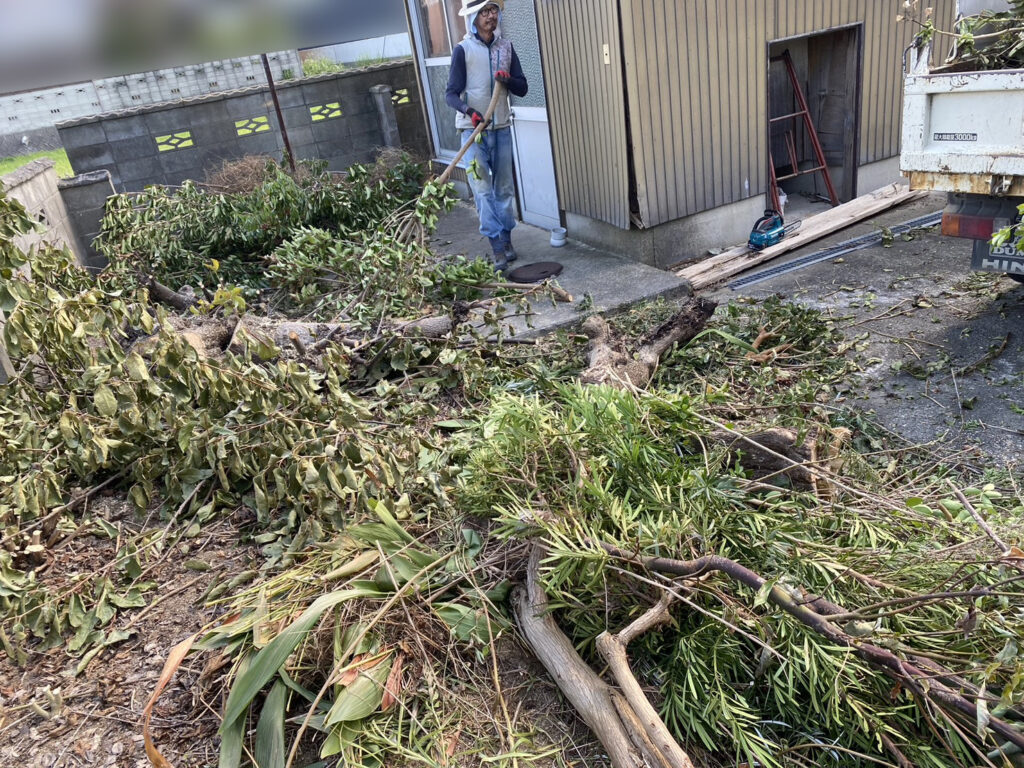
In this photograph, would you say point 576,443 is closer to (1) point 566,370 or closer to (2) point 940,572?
(2) point 940,572

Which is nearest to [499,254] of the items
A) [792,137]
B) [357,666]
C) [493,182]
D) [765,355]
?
[493,182]

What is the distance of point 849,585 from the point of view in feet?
7.32

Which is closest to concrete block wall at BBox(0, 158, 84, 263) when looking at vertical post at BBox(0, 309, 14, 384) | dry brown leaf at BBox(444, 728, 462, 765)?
vertical post at BBox(0, 309, 14, 384)

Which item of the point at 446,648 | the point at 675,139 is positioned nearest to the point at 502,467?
the point at 446,648

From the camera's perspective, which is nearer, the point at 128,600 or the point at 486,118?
the point at 128,600

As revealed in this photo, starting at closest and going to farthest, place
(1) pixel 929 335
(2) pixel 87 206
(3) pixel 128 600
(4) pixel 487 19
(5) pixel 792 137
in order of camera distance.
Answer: (3) pixel 128 600 → (1) pixel 929 335 → (4) pixel 487 19 → (2) pixel 87 206 → (5) pixel 792 137

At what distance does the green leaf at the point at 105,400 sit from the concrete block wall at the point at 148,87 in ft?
26.5

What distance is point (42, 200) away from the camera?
6.69 metres

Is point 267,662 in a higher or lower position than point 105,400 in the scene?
lower

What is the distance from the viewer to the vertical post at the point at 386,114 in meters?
10.3

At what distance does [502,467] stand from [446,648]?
683mm

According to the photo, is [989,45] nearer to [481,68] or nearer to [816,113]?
[816,113]

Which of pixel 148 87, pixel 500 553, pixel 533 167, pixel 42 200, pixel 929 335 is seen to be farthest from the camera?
pixel 148 87

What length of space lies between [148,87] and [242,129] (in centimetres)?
233
